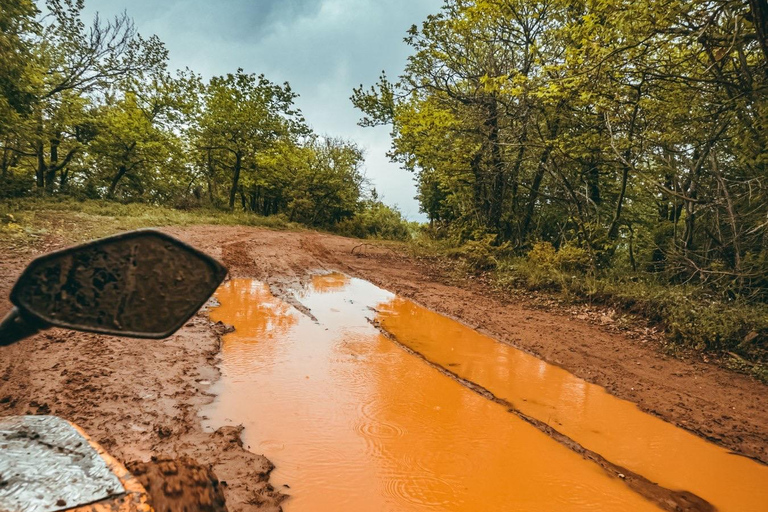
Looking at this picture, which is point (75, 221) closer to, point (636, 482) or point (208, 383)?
point (208, 383)

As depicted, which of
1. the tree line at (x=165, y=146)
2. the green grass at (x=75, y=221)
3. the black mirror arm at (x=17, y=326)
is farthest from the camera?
the tree line at (x=165, y=146)

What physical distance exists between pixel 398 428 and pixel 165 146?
28386 millimetres

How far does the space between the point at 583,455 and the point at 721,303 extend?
19.4ft

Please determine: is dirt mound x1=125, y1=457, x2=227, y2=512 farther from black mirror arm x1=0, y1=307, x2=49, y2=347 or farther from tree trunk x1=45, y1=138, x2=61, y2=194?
tree trunk x1=45, y1=138, x2=61, y2=194

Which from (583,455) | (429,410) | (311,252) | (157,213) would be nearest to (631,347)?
(583,455)

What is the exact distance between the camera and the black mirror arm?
0.95 m

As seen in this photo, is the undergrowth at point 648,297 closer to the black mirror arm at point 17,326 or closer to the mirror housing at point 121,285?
the mirror housing at point 121,285

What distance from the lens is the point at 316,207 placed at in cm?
2847

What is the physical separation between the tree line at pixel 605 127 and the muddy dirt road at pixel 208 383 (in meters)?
2.82

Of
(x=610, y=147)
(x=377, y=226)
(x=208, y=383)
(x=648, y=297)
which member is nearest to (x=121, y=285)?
(x=208, y=383)

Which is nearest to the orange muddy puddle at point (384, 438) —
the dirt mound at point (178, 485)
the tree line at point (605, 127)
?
the dirt mound at point (178, 485)

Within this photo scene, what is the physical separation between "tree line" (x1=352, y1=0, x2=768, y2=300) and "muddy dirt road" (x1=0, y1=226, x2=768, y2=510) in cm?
282

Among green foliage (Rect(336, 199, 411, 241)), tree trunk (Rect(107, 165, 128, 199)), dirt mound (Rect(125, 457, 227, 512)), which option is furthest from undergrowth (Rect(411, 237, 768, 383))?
tree trunk (Rect(107, 165, 128, 199))

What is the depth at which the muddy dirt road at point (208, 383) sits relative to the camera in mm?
3055
